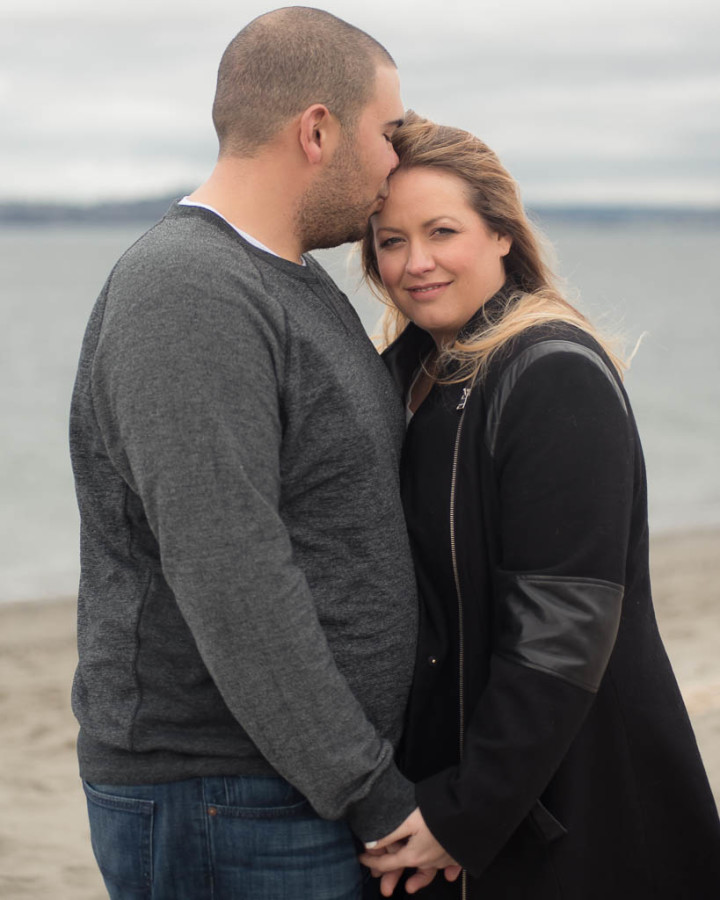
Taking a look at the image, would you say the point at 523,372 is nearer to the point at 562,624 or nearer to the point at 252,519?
the point at 562,624

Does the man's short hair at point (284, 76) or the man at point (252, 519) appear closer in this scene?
the man at point (252, 519)

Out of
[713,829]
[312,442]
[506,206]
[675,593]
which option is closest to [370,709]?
[312,442]

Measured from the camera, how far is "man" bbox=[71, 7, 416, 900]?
1.77m

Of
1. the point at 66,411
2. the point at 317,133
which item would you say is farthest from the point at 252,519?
the point at 66,411

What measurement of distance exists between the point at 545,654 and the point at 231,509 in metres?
0.65

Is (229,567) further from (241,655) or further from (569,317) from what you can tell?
(569,317)

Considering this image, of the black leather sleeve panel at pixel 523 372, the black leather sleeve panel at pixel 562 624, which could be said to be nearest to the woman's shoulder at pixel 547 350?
the black leather sleeve panel at pixel 523 372

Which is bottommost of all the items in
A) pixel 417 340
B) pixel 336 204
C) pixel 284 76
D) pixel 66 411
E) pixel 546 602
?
pixel 66 411

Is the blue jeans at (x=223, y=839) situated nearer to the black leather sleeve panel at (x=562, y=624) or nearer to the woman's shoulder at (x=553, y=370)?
the black leather sleeve panel at (x=562, y=624)

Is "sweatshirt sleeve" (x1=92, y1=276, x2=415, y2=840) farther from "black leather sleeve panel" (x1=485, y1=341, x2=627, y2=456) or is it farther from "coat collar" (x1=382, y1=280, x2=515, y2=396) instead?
"coat collar" (x1=382, y1=280, x2=515, y2=396)

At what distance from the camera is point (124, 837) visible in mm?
2023

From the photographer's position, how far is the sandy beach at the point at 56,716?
428cm

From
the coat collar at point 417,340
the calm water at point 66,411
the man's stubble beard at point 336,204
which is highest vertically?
the man's stubble beard at point 336,204

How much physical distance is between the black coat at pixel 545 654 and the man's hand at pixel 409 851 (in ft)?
0.09
